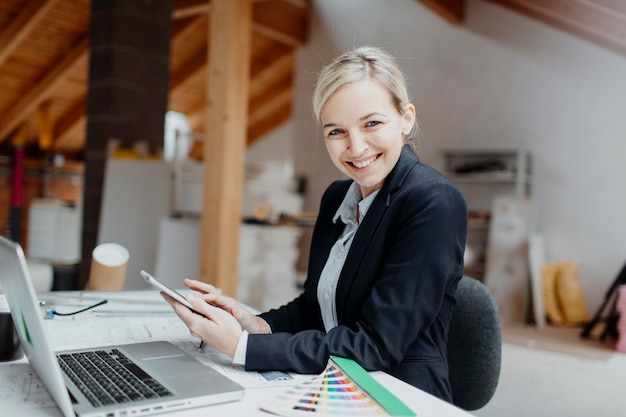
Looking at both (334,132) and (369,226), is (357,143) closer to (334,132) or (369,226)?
(334,132)

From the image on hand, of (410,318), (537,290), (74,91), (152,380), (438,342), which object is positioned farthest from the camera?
(74,91)

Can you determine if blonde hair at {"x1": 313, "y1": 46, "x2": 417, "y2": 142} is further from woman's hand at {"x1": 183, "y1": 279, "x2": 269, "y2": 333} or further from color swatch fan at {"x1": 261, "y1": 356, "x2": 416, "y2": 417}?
color swatch fan at {"x1": 261, "y1": 356, "x2": 416, "y2": 417}

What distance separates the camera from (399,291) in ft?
3.70

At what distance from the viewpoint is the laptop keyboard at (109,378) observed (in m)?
0.91

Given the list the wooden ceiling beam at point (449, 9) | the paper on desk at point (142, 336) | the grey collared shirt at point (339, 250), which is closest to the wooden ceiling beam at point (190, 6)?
the wooden ceiling beam at point (449, 9)

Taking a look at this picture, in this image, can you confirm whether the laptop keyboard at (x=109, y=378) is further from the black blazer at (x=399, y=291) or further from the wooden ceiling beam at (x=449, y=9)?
the wooden ceiling beam at (x=449, y=9)

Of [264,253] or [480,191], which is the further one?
[480,191]

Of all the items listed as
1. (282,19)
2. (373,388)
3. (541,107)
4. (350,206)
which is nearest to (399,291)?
(373,388)

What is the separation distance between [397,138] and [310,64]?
601 cm

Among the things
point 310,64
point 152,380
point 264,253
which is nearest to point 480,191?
point 264,253

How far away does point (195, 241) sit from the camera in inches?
167

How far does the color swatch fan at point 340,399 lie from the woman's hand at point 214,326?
0.57 feet

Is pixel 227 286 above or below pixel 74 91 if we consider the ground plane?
below

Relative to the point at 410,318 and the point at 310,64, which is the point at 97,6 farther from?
the point at 410,318
